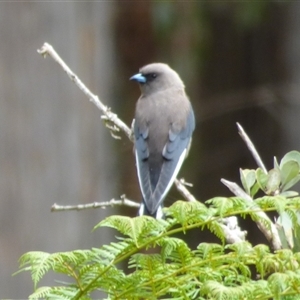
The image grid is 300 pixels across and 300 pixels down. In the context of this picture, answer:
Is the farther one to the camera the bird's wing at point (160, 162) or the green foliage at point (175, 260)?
the bird's wing at point (160, 162)

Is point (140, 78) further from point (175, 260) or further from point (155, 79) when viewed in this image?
point (175, 260)

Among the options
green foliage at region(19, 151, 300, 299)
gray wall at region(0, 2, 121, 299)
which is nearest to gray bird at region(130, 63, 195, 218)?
gray wall at region(0, 2, 121, 299)

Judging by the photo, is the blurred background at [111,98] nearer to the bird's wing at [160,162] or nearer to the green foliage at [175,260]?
the bird's wing at [160,162]

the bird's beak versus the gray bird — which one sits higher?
the bird's beak

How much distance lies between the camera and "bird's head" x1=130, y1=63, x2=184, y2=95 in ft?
18.7

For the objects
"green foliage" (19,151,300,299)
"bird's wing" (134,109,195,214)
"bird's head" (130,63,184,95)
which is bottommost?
"green foliage" (19,151,300,299)

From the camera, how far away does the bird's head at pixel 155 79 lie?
5707 mm

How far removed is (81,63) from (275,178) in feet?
12.5

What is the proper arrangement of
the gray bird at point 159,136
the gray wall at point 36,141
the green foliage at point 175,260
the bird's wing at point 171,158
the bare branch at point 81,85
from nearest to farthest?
the green foliage at point 175,260, the bare branch at point 81,85, the bird's wing at point 171,158, the gray bird at point 159,136, the gray wall at point 36,141

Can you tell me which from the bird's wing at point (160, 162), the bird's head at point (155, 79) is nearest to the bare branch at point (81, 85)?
the bird's wing at point (160, 162)

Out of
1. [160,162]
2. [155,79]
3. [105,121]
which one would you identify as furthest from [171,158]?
[155,79]

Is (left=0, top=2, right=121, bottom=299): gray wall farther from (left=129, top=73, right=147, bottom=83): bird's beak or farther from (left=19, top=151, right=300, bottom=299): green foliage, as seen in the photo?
(left=19, top=151, right=300, bottom=299): green foliage

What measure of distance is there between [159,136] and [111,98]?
4043mm

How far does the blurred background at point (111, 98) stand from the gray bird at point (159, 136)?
0.58 m
